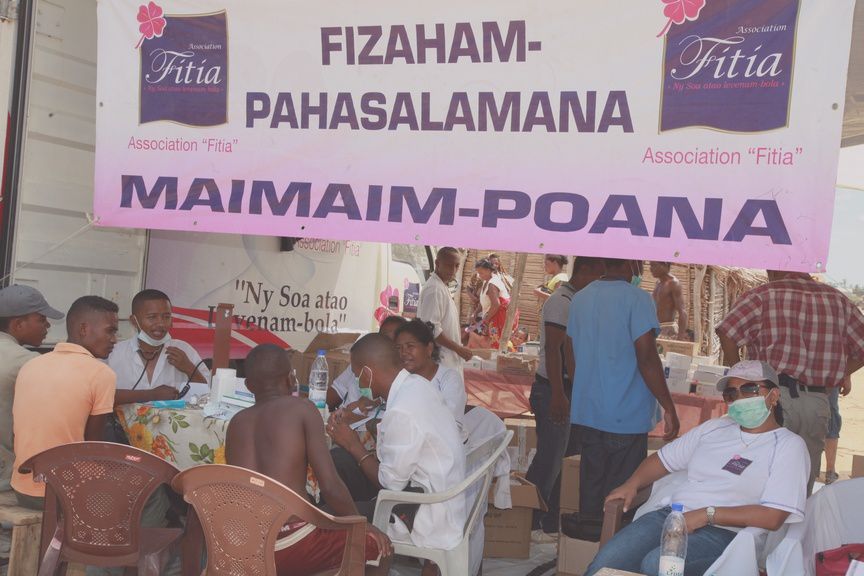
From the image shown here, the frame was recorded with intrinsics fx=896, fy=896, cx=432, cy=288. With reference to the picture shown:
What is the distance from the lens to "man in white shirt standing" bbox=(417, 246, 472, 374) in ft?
21.8

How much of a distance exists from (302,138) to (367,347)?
1216 millimetres

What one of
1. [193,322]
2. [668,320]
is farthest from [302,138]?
[668,320]

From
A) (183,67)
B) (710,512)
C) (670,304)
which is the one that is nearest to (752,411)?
(710,512)

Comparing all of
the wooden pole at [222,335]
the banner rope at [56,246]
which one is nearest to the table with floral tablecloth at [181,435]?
the wooden pole at [222,335]

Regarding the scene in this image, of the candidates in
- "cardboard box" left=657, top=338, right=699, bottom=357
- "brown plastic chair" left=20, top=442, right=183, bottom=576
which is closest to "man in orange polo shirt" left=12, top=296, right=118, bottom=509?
"brown plastic chair" left=20, top=442, right=183, bottom=576

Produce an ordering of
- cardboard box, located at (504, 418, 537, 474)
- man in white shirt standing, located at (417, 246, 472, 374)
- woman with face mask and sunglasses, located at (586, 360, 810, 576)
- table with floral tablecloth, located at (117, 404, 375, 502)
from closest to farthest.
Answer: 1. woman with face mask and sunglasses, located at (586, 360, 810, 576)
2. table with floral tablecloth, located at (117, 404, 375, 502)
3. cardboard box, located at (504, 418, 537, 474)
4. man in white shirt standing, located at (417, 246, 472, 374)

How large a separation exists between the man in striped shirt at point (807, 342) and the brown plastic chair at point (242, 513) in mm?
3045

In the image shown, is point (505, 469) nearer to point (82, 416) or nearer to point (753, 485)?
point (753, 485)

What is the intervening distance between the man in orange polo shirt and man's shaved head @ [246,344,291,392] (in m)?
0.70

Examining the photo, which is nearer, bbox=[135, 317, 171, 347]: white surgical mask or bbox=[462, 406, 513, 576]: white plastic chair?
bbox=[462, 406, 513, 576]: white plastic chair

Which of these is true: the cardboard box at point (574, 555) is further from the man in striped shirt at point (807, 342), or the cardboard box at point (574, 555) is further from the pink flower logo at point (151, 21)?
the pink flower logo at point (151, 21)

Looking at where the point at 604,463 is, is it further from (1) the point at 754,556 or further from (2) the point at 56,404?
(2) the point at 56,404

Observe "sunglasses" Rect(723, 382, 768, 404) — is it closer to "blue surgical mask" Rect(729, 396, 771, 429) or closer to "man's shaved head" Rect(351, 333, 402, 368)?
"blue surgical mask" Rect(729, 396, 771, 429)

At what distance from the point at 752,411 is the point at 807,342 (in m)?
1.67
